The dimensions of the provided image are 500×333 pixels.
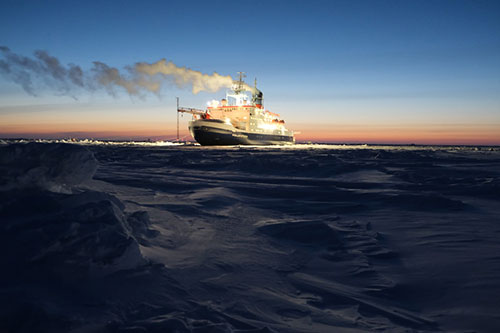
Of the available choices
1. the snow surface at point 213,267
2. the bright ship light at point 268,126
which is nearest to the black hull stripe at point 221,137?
the bright ship light at point 268,126

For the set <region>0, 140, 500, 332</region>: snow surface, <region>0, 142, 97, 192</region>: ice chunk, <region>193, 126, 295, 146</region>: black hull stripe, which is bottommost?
<region>0, 140, 500, 332</region>: snow surface

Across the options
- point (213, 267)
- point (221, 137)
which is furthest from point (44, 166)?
point (221, 137)

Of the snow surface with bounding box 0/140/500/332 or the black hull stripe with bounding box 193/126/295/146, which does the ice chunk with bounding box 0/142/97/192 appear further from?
the black hull stripe with bounding box 193/126/295/146

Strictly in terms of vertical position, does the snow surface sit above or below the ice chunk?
below

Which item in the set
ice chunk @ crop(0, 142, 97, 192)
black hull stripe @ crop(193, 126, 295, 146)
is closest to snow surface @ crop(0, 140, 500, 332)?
ice chunk @ crop(0, 142, 97, 192)

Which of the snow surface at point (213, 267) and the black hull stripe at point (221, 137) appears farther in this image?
the black hull stripe at point (221, 137)

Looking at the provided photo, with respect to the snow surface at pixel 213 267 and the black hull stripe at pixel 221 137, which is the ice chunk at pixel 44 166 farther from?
the black hull stripe at pixel 221 137

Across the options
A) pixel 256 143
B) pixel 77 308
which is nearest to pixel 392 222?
pixel 77 308

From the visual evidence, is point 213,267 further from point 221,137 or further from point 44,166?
point 221,137

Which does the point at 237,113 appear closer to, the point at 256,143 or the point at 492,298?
the point at 256,143

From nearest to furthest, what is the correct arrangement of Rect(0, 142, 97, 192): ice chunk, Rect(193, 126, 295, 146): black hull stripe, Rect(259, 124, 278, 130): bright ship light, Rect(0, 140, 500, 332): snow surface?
Rect(0, 140, 500, 332): snow surface
Rect(0, 142, 97, 192): ice chunk
Rect(193, 126, 295, 146): black hull stripe
Rect(259, 124, 278, 130): bright ship light

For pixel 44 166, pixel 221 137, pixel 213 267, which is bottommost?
pixel 213 267

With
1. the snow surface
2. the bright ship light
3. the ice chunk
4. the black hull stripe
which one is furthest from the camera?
the bright ship light

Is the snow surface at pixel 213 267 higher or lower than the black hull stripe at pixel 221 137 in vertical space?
lower
